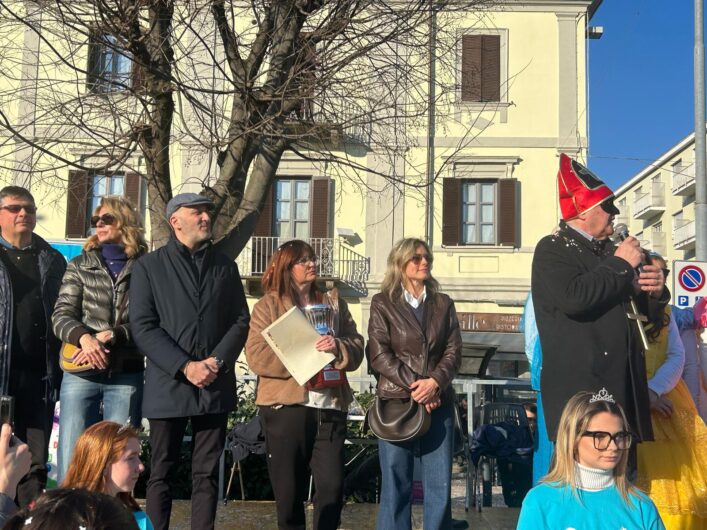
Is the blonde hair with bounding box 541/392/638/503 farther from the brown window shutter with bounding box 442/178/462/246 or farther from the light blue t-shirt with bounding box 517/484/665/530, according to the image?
the brown window shutter with bounding box 442/178/462/246

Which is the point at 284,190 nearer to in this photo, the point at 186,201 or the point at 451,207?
the point at 451,207

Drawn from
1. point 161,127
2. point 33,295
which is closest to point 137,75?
point 161,127

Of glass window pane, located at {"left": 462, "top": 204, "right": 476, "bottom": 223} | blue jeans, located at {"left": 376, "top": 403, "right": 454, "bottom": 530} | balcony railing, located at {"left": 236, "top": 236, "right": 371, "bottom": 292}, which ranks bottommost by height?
blue jeans, located at {"left": 376, "top": 403, "right": 454, "bottom": 530}

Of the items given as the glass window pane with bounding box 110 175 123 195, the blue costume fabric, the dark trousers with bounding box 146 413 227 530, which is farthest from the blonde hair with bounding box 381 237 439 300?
the glass window pane with bounding box 110 175 123 195

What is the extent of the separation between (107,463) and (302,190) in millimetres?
18434

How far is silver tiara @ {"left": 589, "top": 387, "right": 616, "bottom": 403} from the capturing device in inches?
128

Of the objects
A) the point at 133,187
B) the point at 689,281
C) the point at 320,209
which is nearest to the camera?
the point at 689,281

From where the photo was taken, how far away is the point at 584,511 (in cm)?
301

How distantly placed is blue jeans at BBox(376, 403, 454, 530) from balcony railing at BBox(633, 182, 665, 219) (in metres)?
57.5

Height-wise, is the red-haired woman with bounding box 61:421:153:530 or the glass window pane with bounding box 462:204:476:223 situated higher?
the glass window pane with bounding box 462:204:476:223

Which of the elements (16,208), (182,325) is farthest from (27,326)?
(182,325)

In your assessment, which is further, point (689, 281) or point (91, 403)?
point (689, 281)

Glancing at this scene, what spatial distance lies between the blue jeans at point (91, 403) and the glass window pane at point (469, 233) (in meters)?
17.0

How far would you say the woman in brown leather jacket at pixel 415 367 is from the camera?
458cm
